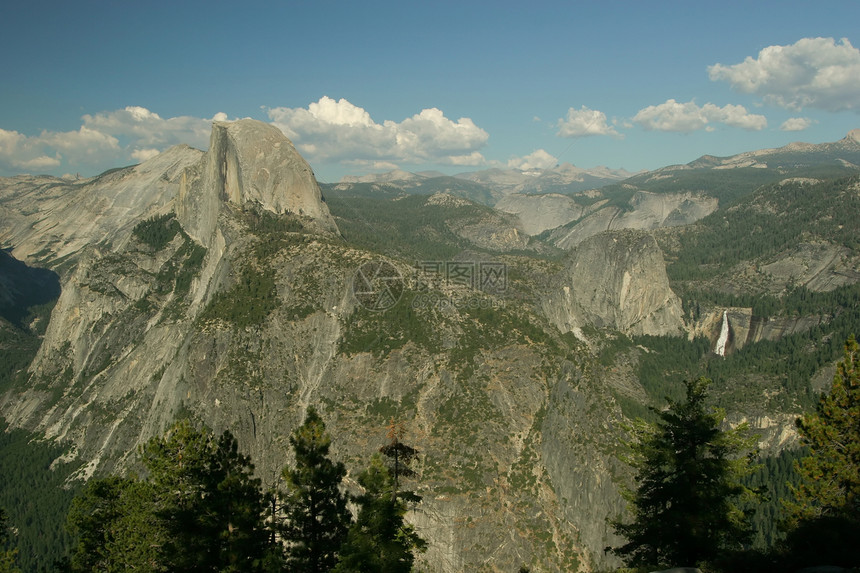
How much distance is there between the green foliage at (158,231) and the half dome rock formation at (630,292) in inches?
4292

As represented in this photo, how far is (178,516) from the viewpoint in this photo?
73.5 feet

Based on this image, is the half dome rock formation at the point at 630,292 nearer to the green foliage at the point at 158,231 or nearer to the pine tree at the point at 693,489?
the green foliage at the point at 158,231

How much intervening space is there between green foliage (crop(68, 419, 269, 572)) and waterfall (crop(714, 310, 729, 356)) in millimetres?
140774

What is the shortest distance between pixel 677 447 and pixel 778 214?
214683 mm

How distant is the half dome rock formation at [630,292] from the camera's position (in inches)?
5679

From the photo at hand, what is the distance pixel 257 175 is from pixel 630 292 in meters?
108

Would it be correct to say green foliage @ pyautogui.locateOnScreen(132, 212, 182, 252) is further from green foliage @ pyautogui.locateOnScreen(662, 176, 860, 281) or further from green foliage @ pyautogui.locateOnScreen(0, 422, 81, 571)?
green foliage @ pyautogui.locateOnScreen(662, 176, 860, 281)

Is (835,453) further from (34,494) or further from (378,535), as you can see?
(34,494)

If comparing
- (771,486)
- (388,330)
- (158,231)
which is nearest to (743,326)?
(771,486)

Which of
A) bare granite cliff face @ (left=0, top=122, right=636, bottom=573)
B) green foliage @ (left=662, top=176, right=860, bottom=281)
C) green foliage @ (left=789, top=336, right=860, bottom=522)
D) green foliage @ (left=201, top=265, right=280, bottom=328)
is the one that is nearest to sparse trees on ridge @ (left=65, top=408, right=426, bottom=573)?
bare granite cliff face @ (left=0, top=122, right=636, bottom=573)

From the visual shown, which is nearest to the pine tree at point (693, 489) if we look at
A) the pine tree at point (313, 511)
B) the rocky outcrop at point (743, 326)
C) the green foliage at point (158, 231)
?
the pine tree at point (313, 511)

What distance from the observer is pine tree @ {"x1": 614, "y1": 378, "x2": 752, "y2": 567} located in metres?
20.1

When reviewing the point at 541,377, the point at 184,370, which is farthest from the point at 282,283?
the point at 541,377

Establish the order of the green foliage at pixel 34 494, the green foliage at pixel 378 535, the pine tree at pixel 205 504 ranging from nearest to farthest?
1. the green foliage at pixel 378 535
2. the pine tree at pixel 205 504
3. the green foliage at pixel 34 494
